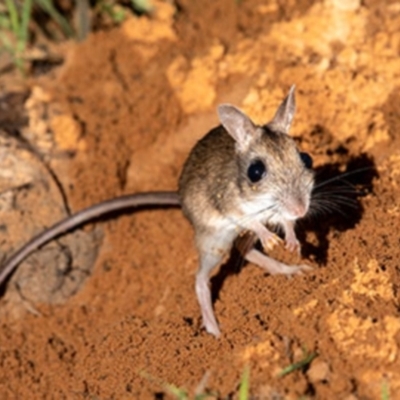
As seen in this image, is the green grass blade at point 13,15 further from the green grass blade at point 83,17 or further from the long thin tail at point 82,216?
the long thin tail at point 82,216

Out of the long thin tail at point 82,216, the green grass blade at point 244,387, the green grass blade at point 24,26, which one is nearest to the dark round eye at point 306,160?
the long thin tail at point 82,216

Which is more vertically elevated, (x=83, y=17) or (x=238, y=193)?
(x=83, y=17)

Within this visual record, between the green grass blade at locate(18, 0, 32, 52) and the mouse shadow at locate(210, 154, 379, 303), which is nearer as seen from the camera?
the mouse shadow at locate(210, 154, 379, 303)

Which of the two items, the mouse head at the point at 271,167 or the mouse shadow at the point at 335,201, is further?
the mouse shadow at the point at 335,201

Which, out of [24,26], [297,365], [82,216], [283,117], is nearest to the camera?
[297,365]

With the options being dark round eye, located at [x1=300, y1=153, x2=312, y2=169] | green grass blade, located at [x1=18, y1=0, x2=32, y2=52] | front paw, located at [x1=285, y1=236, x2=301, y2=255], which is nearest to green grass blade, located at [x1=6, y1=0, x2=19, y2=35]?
green grass blade, located at [x1=18, y1=0, x2=32, y2=52]

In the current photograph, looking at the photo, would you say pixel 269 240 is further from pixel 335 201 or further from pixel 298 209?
pixel 335 201

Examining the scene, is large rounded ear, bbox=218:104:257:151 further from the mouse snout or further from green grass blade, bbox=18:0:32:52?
green grass blade, bbox=18:0:32:52

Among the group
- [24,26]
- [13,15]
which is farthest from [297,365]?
[13,15]
